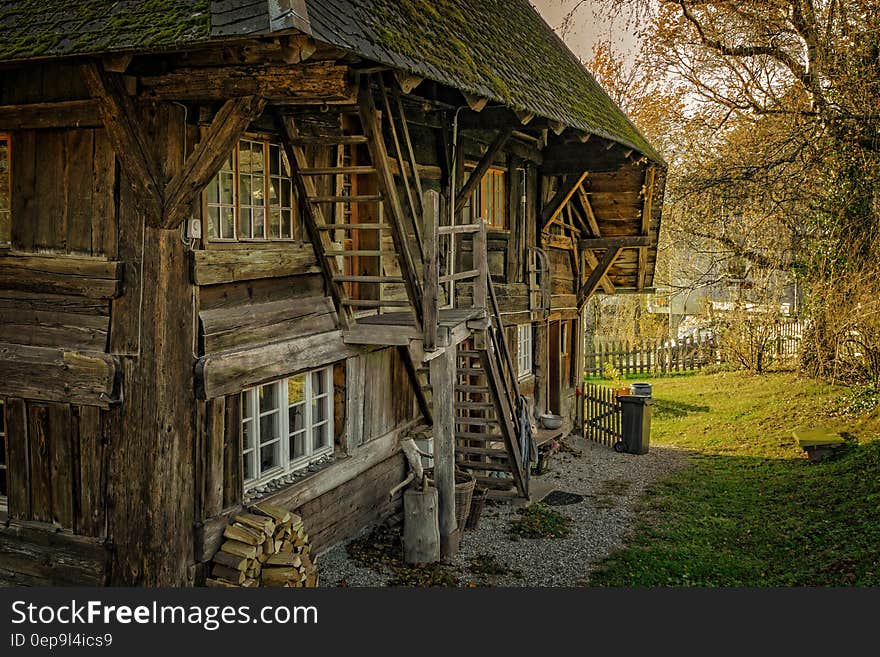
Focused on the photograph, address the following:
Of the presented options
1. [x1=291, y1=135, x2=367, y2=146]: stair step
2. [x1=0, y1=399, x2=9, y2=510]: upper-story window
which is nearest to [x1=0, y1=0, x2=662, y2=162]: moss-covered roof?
[x1=291, y1=135, x2=367, y2=146]: stair step

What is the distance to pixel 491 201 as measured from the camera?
1280cm

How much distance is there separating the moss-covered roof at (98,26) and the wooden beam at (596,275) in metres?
11.7

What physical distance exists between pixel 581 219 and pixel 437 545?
29.8 feet

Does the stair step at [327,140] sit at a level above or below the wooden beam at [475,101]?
below

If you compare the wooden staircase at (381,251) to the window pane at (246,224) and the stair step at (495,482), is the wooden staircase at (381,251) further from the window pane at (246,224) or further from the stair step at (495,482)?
the window pane at (246,224)

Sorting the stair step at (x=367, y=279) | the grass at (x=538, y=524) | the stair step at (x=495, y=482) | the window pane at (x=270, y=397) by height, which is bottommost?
the grass at (x=538, y=524)

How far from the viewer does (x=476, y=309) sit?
9.99m

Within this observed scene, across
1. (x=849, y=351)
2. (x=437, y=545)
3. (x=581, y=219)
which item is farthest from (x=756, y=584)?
(x=849, y=351)

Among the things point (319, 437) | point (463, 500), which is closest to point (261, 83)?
point (319, 437)

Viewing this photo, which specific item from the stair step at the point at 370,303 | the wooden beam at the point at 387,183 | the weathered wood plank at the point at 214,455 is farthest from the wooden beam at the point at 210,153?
the stair step at the point at 370,303

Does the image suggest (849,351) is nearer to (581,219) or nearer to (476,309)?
(581,219)

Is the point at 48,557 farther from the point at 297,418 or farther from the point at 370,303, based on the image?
the point at 370,303

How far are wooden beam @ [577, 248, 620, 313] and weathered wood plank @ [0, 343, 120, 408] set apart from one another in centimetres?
1134

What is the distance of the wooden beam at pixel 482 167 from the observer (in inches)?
408
